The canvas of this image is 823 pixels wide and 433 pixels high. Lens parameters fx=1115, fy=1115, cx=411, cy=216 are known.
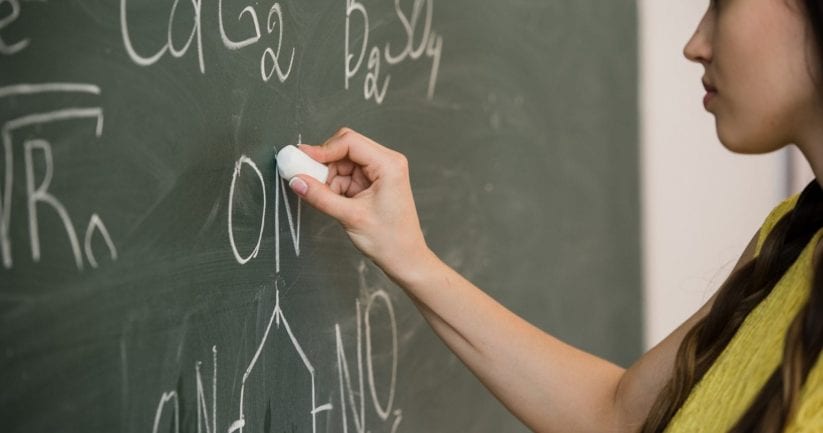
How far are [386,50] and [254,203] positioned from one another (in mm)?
309

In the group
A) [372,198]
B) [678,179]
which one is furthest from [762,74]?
[678,179]

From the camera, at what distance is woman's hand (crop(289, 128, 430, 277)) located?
3.38ft

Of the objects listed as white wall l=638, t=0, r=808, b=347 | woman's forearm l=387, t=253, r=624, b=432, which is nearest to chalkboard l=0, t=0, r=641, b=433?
woman's forearm l=387, t=253, r=624, b=432

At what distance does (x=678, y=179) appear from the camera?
6.91 ft

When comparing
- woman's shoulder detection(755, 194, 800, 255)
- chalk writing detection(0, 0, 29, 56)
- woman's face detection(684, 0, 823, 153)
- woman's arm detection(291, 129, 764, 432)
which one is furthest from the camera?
woman's shoulder detection(755, 194, 800, 255)

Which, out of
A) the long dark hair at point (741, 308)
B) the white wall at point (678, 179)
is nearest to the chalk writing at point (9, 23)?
the long dark hair at point (741, 308)

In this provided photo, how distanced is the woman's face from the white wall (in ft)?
3.15

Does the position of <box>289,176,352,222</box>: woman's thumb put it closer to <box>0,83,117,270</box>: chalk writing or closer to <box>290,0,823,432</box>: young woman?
<box>290,0,823,432</box>: young woman

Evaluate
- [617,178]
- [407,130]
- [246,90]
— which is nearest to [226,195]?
[246,90]

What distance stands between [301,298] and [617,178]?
3.06 feet

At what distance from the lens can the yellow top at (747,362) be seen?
100 centimetres

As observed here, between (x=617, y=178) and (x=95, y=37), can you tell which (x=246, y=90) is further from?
(x=617, y=178)

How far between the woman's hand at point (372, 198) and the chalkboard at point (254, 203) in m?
0.05

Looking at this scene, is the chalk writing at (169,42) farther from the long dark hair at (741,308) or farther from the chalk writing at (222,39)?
the long dark hair at (741,308)
